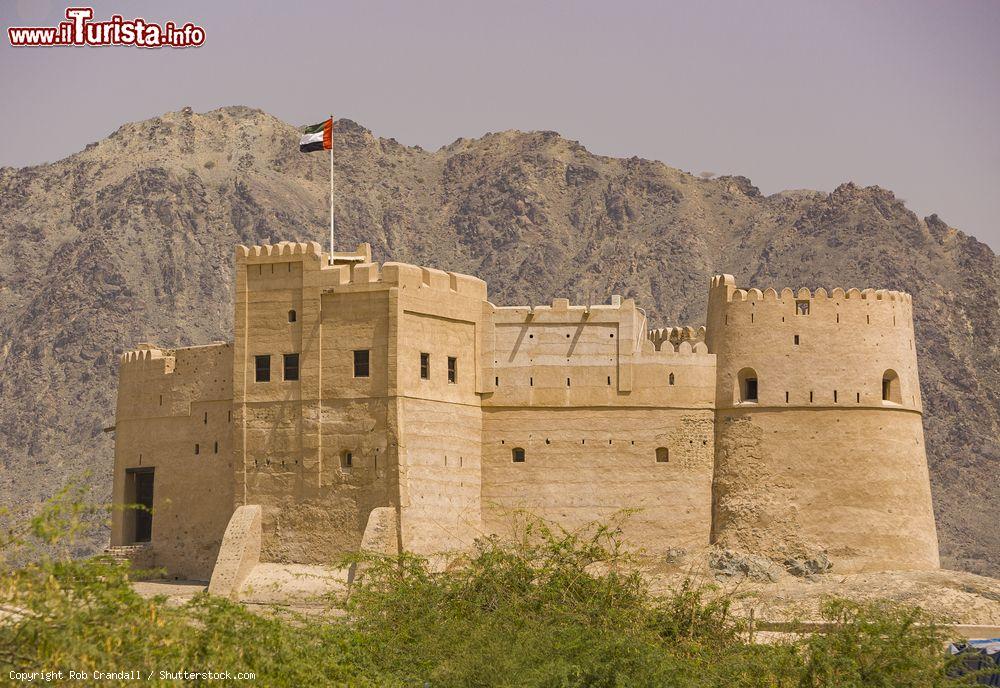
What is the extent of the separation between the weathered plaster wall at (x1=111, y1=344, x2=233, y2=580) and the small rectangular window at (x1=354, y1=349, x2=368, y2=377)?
4.22 meters

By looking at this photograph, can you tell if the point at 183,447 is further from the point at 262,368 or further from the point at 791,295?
the point at 791,295

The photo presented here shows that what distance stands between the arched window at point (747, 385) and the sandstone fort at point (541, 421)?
0.09m

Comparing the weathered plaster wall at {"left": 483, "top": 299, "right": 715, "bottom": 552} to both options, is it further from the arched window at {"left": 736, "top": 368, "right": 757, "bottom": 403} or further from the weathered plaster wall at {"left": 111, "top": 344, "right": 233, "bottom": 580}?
the weathered plaster wall at {"left": 111, "top": 344, "right": 233, "bottom": 580}

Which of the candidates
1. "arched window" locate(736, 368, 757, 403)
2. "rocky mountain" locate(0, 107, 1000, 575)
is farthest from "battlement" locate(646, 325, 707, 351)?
"rocky mountain" locate(0, 107, 1000, 575)

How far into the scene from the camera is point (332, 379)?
4641cm

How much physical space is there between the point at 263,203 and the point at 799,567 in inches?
2638

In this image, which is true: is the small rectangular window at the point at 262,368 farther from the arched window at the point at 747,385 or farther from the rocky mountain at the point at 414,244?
the rocky mountain at the point at 414,244

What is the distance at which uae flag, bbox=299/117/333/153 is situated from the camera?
51062 mm

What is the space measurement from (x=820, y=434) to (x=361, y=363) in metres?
12.2

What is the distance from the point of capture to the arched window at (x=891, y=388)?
48031 millimetres

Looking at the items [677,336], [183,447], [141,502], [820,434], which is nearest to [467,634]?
[820,434]

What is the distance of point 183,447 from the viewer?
163 ft

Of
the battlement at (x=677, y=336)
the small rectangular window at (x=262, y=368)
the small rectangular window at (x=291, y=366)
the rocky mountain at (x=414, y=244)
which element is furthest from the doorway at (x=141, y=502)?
the rocky mountain at (x=414, y=244)

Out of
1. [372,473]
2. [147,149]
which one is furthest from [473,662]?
[147,149]
